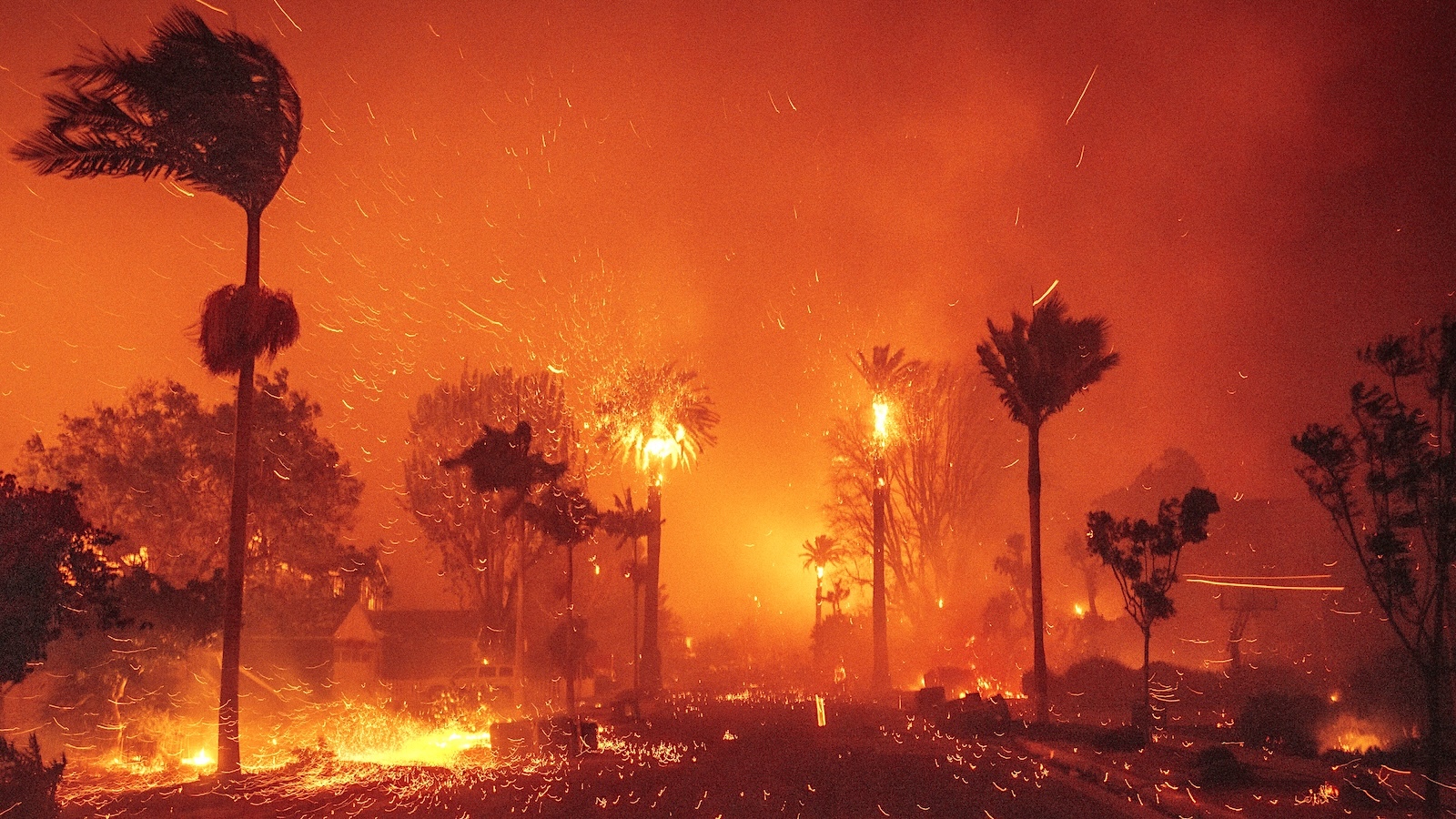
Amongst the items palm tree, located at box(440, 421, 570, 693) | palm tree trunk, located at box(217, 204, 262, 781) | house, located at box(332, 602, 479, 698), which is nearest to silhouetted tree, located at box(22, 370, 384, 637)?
house, located at box(332, 602, 479, 698)

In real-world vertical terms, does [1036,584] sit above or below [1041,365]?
below

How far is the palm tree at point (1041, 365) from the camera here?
1250 inches

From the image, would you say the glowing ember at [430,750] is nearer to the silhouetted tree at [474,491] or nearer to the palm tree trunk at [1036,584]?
the palm tree trunk at [1036,584]

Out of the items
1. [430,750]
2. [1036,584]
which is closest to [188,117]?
[430,750]

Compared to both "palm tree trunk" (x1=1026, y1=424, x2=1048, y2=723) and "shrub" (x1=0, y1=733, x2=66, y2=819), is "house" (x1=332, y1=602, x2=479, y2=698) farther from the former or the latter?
"shrub" (x1=0, y1=733, x2=66, y2=819)

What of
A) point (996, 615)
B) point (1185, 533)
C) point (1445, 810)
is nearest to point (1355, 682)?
point (1185, 533)

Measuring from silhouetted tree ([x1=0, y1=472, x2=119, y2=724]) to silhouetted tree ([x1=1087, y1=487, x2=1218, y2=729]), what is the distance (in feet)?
73.5

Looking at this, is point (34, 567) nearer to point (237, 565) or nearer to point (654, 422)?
point (237, 565)

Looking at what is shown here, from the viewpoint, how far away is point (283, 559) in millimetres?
42344

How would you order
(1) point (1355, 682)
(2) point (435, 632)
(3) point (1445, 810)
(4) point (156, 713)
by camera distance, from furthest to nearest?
(2) point (435, 632) < (1) point (1355, 682) < (4) point (156, 713) < (3) point (1445, 810)

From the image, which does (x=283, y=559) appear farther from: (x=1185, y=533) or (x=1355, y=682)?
(x=1355, y=682)

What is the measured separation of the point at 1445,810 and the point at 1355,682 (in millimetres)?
12505

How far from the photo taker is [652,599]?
5025 cm

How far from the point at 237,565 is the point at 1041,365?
22797 millimetres
